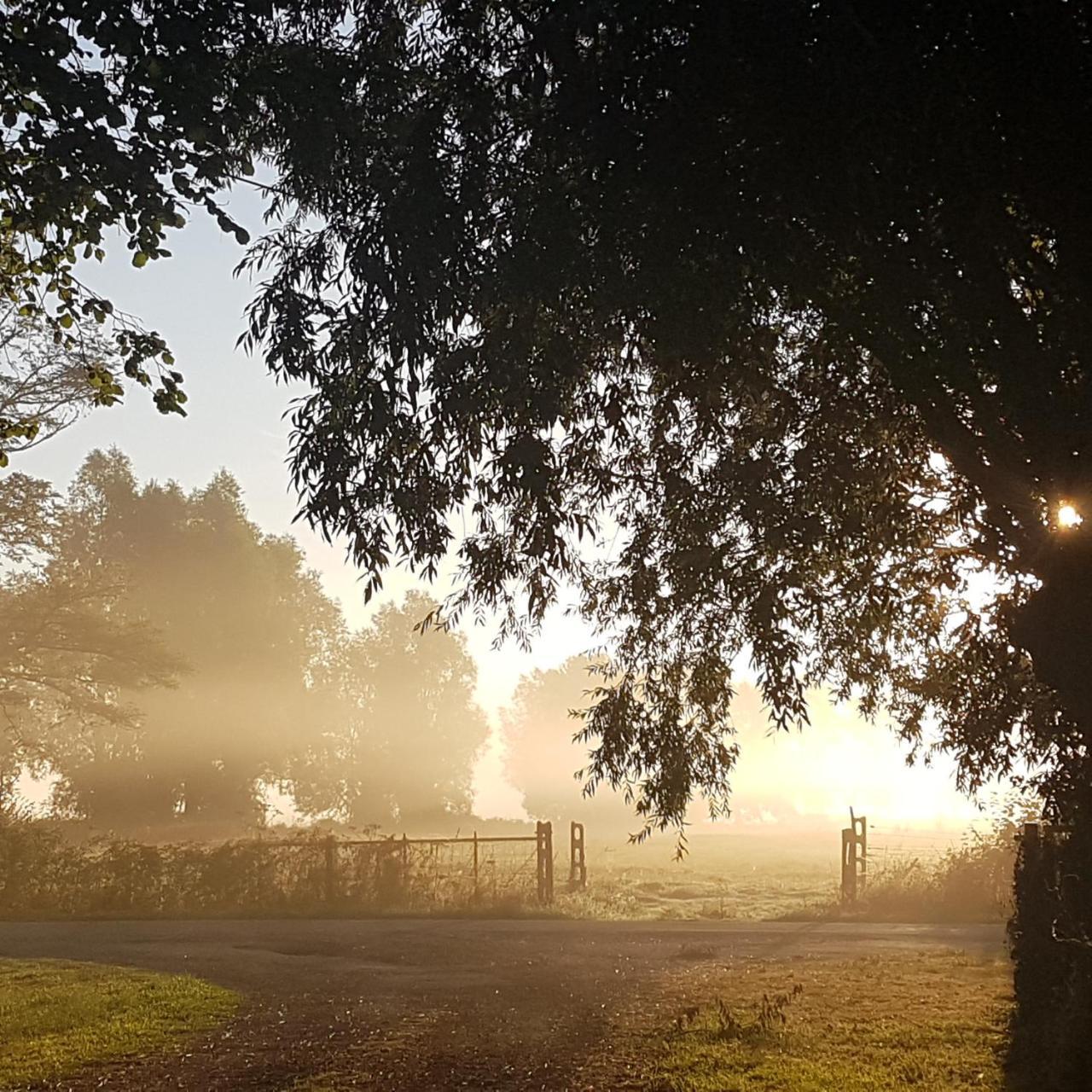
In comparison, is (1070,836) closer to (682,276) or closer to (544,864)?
(682,276)

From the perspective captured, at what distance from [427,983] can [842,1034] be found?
18.4 ft

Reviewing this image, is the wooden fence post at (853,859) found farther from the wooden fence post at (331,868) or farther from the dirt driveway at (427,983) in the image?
the wooden fence post at (331,868)

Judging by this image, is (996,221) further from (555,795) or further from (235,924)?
(555,795)

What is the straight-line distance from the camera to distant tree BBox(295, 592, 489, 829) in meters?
62.8

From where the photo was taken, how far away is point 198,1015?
11570 mm

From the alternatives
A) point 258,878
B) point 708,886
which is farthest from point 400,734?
point 258,878

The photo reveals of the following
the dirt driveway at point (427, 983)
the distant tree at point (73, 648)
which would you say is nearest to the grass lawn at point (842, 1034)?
the dirt driveway at point (427, 983)

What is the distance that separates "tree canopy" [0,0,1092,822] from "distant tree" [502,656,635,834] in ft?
265

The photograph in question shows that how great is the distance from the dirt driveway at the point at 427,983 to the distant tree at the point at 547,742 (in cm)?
7087

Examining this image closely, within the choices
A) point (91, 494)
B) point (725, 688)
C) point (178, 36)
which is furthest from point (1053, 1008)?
point (91, 494)

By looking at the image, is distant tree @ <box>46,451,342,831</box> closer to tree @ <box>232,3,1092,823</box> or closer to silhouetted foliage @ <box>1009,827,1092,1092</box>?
tree @ <box>232,3,1092,823</box>

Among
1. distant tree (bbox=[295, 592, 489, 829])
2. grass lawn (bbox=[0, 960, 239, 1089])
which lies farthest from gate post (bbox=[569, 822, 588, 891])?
distant tree (bbox=[295, 592, 489, 829])

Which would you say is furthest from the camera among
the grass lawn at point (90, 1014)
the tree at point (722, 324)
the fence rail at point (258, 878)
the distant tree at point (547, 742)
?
the distant tree at point (547, 742)

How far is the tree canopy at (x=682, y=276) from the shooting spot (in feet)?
24.7
